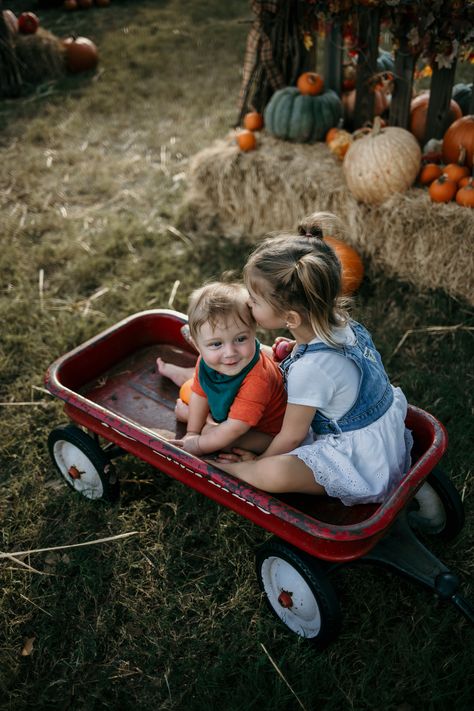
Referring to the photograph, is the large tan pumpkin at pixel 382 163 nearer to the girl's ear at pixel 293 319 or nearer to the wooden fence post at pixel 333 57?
the wooden fence post at pixel 333 57

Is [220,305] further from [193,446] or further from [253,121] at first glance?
[253,121]

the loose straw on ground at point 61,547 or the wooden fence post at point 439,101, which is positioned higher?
the wooden fence post at point 439,101

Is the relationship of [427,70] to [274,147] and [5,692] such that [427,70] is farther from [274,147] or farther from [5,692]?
[5,692]

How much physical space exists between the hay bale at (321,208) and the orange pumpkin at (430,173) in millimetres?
111

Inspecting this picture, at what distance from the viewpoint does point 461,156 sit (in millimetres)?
4379

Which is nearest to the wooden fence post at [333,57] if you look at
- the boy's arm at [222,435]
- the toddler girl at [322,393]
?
the toddler girl at [322,393]

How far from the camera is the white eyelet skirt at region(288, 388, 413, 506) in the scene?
2479 mm

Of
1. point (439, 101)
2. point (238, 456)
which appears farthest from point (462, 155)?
point (238, 456)

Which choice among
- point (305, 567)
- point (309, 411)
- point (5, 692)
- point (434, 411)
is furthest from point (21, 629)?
point (434, 411)

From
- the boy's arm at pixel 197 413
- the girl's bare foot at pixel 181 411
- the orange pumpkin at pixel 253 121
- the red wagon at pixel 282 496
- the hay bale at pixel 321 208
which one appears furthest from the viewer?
the orange pumpkin at pixel 253 121

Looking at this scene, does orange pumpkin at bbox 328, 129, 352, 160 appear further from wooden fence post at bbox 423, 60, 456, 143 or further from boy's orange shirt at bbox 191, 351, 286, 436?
boy's orange shirt at bbox 191, 351, 286, 436

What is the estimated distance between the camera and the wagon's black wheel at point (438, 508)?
2.68 m

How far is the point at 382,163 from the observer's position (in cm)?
444

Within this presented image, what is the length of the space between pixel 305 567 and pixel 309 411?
1.88 feet
